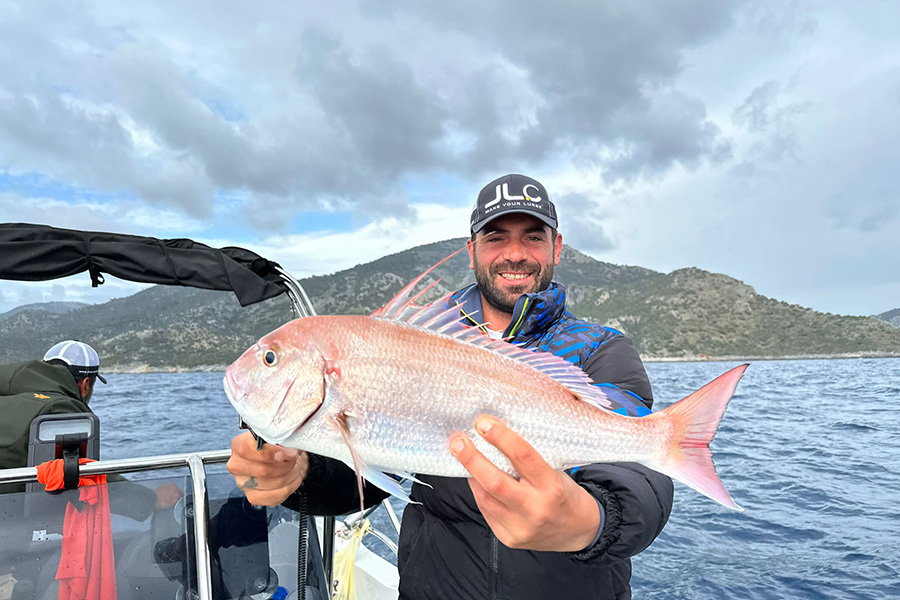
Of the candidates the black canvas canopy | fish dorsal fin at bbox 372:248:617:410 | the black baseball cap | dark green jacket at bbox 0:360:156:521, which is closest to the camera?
fish dorsal fin at bbox 372:248:617:410

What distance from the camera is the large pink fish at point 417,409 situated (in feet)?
6.24

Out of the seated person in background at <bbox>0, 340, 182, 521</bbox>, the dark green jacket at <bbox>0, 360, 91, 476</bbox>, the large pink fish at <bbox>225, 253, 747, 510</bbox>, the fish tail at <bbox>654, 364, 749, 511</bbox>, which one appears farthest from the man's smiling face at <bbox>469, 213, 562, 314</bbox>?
the dark green jacket at <bbox>0, 360, 91, 476</bbox>

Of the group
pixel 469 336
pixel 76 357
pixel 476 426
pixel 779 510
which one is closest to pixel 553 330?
pixel 469 336

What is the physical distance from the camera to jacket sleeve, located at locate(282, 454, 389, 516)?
2758 millimetres

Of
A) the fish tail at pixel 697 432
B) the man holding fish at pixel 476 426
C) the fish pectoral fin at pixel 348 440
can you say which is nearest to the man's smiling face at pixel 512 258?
the man holding fish at pixel 476 426

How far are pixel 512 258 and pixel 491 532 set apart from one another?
1.61 metres

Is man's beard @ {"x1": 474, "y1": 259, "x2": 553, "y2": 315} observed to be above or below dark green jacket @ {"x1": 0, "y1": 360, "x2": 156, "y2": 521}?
above

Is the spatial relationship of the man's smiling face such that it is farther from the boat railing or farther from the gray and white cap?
the gray and white cap

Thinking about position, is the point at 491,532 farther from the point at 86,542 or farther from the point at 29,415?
the point at 29,415

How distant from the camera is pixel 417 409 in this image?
1930mm

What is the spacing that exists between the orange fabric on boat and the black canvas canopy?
170 centimetres

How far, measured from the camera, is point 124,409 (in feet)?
86.6

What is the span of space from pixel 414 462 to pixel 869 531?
1151cm

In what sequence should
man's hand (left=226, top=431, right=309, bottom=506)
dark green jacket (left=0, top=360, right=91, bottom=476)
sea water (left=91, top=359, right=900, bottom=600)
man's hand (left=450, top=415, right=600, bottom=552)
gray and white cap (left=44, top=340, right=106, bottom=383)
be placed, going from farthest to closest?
sea water (left=91, top=359, right=900, bottom=600) < gray and white cap (left=44, top=340, right=106, bottom=383) < dark green jacket (left=0, top=360, right=91, bottom=476) < man's hand (left=226, top=431, right=309, bottom=506) < man's hand (left=450, top=415, right=600, bottom=552)
